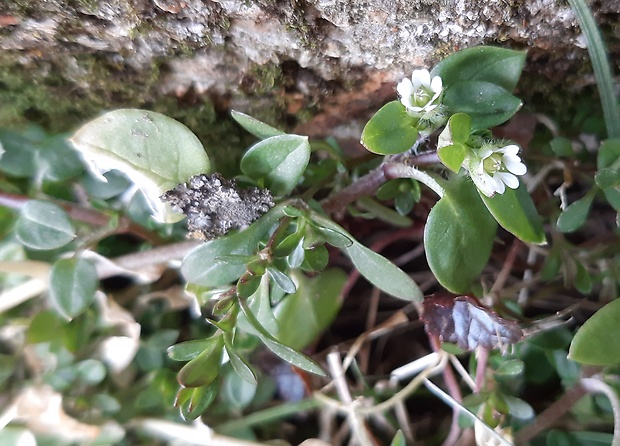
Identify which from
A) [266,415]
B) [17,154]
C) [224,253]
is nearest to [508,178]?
[224,253]

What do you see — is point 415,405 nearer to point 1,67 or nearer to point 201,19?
point 201,19

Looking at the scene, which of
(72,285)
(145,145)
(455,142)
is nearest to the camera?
(455,142)

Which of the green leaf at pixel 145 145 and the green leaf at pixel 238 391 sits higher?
the green leaf at pixel 145 145

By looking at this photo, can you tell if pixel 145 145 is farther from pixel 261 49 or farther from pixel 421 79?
pixel 421 79

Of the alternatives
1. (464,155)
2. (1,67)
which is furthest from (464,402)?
(1,67)

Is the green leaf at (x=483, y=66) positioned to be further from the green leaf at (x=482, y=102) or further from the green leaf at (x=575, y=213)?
the green leaf at (x=575, y=213)

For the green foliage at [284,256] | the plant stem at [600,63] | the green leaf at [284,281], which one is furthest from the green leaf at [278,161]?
the plant stem at [600,63]
